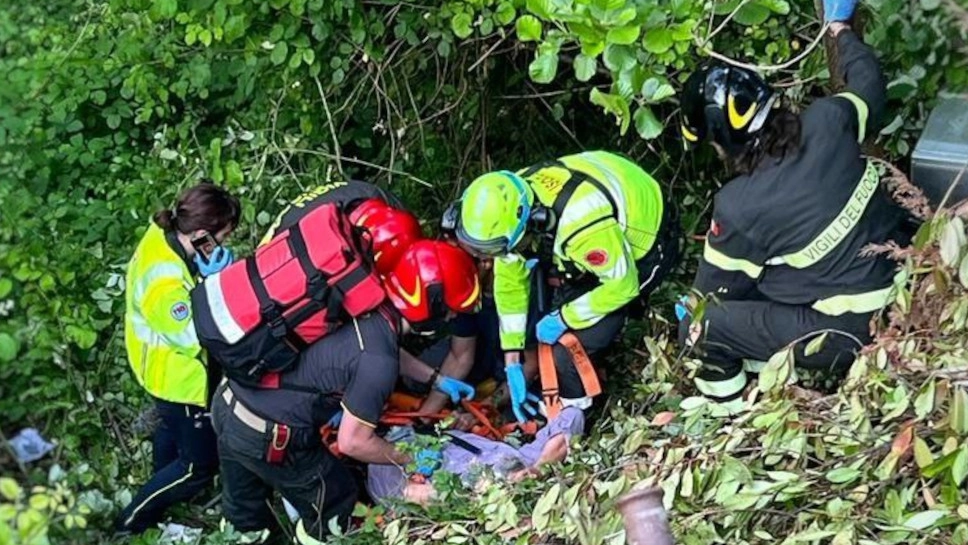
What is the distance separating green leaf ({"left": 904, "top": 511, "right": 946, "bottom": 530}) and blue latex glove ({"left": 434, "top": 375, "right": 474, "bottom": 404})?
2354mm

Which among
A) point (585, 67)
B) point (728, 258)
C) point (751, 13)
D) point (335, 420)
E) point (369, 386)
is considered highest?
point (751, 13)

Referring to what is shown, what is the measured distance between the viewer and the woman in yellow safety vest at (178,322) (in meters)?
4.48

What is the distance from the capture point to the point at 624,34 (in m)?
3.72

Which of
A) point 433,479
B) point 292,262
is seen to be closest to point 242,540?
point 433,479

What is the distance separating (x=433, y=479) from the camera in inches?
170

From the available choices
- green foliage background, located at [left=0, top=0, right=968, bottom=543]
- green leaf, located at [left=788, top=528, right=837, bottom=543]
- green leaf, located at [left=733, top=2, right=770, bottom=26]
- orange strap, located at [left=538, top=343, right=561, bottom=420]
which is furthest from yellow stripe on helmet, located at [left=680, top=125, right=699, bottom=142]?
green leaf, located at [left=788, top=528, right=837, bottom=543]

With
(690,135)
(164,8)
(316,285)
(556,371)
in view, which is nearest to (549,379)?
(556,371)

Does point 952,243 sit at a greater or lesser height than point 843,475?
greater

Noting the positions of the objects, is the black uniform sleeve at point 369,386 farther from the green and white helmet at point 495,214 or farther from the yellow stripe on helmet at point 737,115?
the yellow stripe on helmet at point 737,115

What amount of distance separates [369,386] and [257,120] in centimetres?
227

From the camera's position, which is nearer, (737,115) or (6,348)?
(6,348)

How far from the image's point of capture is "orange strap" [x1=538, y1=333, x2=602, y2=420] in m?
4.76

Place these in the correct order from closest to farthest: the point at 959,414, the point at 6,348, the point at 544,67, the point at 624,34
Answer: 1. the point at 6,348
2. the point at 959,414
3. the point at 624,34
4. the point at 544,67

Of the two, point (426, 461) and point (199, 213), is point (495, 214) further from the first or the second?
point (199, 213)
